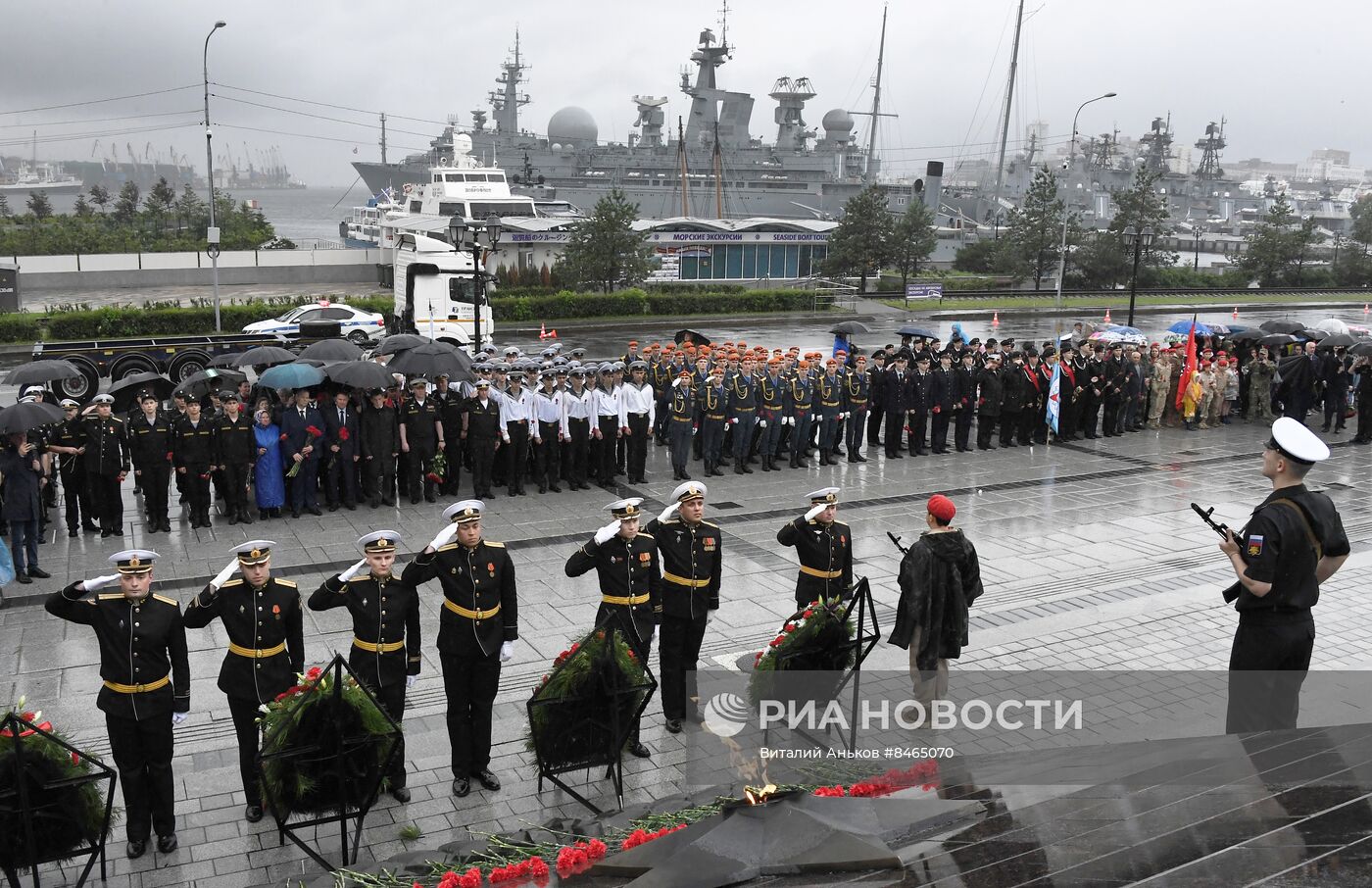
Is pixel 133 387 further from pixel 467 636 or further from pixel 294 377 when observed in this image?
pixel 467 636

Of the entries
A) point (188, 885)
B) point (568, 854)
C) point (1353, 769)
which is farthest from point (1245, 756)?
point (188, 885)

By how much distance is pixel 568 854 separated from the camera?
495cm

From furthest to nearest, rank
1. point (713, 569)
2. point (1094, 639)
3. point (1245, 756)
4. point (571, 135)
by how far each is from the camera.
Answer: point (571, 135), point (1094, 639), point (713, 569), point (1245, 756)

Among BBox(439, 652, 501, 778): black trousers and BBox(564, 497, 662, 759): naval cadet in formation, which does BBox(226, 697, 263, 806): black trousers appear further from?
BBox(564, 497, 662, 759): naval cadet in formation

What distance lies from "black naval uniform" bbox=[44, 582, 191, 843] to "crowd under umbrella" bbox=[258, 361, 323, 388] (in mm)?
7373

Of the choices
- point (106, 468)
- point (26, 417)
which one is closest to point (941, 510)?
point (26, 417)

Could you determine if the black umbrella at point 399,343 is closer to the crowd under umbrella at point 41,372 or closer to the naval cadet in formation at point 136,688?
the crowd under umbrella at point 41,372

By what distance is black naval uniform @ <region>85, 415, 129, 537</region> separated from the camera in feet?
40.9

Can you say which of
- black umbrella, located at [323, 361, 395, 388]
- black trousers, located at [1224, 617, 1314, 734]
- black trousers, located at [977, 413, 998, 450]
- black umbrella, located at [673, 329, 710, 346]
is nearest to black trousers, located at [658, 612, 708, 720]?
black trousers, located at [1224, 617, 1314, 734]

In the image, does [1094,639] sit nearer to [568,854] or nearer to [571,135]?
[568,854]

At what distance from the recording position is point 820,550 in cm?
829

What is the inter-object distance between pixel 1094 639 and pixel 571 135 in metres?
76.0

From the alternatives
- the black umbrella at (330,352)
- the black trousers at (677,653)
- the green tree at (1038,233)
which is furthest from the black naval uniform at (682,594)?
the green tree at (1038,233)

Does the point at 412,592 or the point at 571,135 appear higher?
the point at 571,135
